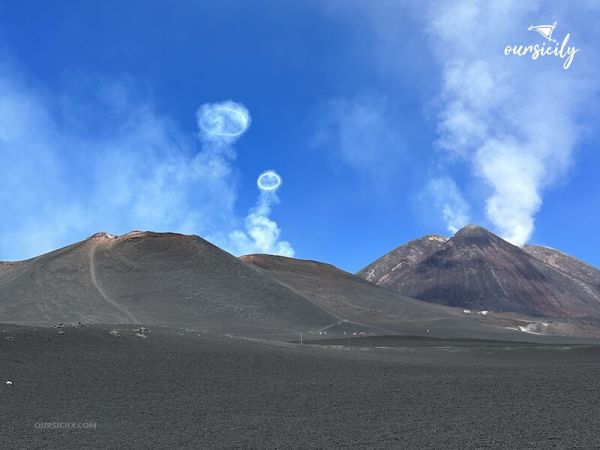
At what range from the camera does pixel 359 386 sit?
21.0 meters

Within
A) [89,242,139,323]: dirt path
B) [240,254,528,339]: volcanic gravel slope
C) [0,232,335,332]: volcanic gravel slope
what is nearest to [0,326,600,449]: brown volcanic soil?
[0,232,335,332]: volcanic gravel slope

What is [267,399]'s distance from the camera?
18297mm

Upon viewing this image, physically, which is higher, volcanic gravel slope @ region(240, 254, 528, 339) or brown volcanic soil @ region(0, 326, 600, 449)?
volcanic gravel slope @ region(240, 254, 528, 339)

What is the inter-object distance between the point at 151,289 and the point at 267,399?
220ft

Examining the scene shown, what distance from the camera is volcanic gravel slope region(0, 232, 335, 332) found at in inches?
2805

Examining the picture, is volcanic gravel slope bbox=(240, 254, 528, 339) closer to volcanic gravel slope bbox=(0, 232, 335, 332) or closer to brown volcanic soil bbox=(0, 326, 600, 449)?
volcanic gravel slope bbox=(0, 232, 335, 332)

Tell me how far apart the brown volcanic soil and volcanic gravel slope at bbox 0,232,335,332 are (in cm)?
3785

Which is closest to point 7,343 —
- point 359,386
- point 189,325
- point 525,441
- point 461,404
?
point 359,386

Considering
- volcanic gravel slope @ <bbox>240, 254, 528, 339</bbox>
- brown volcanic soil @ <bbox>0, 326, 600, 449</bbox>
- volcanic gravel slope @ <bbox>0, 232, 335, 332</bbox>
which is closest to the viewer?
brown volcanic soil @ <bbox>0, 326, 600, 449</bbox>

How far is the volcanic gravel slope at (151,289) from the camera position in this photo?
71.2 m

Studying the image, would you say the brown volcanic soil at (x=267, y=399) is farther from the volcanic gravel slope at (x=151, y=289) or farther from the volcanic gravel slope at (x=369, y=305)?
the volcanic gravel slope at (x=369, y=305)

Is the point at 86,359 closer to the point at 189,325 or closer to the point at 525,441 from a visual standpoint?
the point at 525,441

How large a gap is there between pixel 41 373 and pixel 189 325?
4386cm

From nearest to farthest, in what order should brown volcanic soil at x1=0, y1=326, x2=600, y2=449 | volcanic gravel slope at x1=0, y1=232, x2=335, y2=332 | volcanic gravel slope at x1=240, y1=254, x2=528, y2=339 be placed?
brown volcanic soil at x1=0, y1=326, x2=600, y2=449
volcanic gravel slope at x1=0, y1=232, x2=335, y2=332
volcanic gravel slope at x1=240, y1=254, x2=528, y2=339
